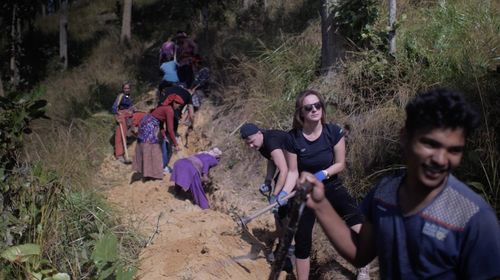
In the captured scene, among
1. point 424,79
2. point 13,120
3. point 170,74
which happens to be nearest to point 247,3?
point 170,74

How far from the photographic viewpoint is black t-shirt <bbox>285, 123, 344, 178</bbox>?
396 centimetres

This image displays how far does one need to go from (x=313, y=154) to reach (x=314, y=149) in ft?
0.12

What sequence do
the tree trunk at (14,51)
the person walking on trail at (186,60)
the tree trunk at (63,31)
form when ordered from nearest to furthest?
the person walking on trail at (186,60)
the tree trunk at (14,51)
the tree trunk at (63,31)

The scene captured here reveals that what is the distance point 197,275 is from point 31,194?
4.80ft

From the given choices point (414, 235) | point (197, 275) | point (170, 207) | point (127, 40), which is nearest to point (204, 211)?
point (170, 207)

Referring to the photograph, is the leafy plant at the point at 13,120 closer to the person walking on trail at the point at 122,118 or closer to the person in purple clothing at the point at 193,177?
the person in purple clothing at the point at 193,177

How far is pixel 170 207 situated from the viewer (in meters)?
7.17

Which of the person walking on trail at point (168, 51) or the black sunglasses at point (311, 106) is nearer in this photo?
the black sunglasses at point (311, 106)

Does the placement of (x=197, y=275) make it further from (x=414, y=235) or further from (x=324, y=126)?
(x=414, y=235)

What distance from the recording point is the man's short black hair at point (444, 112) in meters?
1.69

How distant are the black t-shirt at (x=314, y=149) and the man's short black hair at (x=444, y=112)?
7.27 feet

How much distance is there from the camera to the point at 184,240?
550cm

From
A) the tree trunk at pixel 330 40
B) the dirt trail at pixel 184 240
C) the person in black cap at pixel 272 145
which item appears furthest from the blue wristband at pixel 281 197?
the tree trunk at pixel 330 40

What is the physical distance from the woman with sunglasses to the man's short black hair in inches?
84.8
